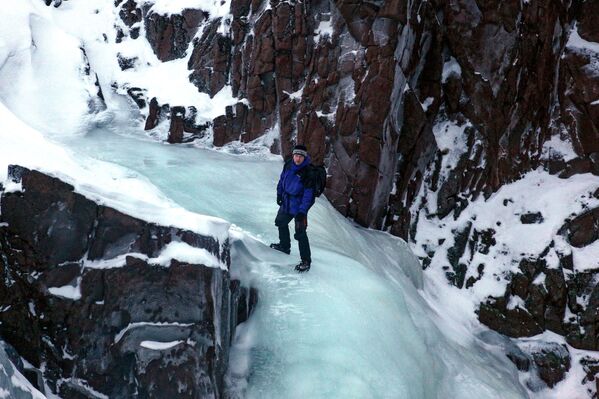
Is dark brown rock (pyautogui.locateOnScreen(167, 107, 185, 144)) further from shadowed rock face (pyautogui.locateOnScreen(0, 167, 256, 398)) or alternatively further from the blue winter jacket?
shadowed rock face (pyautogui.locateOnScreen(0, 167, 256, 398))

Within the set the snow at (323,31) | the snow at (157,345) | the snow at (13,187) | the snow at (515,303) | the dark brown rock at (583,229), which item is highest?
the snow at (323,31)

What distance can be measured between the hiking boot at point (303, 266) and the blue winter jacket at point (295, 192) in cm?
59

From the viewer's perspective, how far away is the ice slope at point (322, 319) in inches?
184

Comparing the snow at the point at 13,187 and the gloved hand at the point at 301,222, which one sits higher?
the gloved hand at the point at 301,222

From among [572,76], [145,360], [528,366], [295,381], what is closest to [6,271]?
[145,360]

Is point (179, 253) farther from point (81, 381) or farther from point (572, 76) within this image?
point (572, 76)

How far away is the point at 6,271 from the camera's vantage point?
3.82 meters

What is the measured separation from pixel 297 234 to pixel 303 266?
1.32ft

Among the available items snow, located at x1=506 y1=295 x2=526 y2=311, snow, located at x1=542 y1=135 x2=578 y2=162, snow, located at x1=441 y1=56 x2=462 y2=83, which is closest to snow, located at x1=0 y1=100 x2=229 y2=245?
snow, located at x1=506 y1=295 x2=526 y2=311

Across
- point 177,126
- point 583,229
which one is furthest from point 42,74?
point 583,229

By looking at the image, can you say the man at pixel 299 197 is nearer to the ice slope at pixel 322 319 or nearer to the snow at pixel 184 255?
the ice slope at pixel 322 319

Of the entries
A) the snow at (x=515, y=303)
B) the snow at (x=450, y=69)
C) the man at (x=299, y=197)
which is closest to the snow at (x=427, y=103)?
the snow at (x=450, y=69)

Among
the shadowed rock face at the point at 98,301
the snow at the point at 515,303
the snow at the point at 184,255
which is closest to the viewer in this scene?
the shadowed rock face at the point at 98,301

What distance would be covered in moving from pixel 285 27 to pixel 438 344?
7.60m
